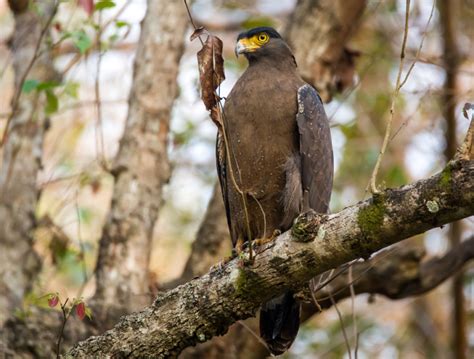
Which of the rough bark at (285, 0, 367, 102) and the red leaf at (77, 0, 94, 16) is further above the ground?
the rough bark at (285, 0, 367, 102)

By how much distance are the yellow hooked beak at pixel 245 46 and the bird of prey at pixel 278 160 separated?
21.2 inches

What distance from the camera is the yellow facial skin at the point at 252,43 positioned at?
6.70 m

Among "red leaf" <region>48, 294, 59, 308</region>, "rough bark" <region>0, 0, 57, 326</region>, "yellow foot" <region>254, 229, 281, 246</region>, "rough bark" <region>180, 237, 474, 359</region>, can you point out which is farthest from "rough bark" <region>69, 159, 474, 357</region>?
"rough bark" <region>180, 237, 474, 359</region>

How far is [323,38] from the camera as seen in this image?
26.2 ft

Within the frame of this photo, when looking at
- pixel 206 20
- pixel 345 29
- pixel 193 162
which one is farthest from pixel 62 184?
pixel 345 29

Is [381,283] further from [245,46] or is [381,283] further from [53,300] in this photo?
[53,300]

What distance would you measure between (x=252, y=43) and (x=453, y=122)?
2.34 meters

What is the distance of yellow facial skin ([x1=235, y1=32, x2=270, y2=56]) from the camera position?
6699 millimetres

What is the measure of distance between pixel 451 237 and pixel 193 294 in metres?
4.48

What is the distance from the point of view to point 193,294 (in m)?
4.52

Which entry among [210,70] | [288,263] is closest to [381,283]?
[288,263]

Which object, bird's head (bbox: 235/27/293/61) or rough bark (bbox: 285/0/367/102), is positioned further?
rough bark (bbox: 285/0/367/102)

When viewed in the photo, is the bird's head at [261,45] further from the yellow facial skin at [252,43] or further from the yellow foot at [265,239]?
the yellow foot at [265,239]

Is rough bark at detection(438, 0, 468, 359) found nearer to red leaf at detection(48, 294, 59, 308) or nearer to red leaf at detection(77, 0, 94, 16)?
red leaf at detection(77, 0, 94, 16)
